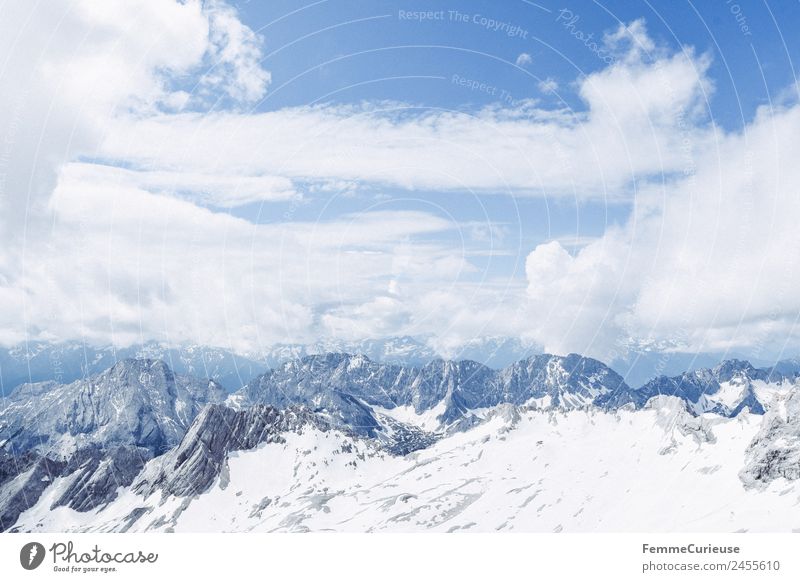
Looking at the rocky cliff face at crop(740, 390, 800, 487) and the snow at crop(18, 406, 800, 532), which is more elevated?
the rocky cliff face at crop(740, 390, 800, 487)

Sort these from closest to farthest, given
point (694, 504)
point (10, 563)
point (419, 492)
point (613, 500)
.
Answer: point (10, 563) < point (694, 504) < point (613, 500) < point (419, 492)

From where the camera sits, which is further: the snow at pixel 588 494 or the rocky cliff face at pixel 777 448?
the rocky cliff face at pixel 777 448

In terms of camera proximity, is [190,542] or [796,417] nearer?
[190,542]

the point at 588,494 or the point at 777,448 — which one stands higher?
the point at 777,448

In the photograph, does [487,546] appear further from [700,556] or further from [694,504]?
[694,504]

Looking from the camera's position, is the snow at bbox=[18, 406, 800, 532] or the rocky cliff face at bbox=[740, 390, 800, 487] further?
the rocky cliff face at bbox=[740, 390, 800, 487]

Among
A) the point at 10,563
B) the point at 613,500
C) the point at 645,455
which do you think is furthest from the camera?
the point at 645,455

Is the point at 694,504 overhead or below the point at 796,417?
below

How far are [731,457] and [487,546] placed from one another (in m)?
108

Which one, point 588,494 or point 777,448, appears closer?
point 777,448

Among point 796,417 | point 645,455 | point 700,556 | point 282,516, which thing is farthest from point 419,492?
point 700,556

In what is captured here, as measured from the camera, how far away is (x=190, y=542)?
26797mm

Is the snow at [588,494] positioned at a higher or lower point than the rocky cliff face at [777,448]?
lower

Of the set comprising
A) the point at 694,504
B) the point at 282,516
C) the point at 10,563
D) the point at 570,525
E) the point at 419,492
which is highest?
the point at 10,563
